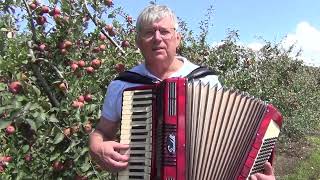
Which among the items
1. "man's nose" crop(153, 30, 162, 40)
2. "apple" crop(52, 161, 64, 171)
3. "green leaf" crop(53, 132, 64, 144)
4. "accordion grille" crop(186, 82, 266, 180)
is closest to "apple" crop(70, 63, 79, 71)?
"green leaf" crop(53, 132, 64, 144)

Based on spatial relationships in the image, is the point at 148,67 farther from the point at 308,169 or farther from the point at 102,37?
the point at 308,169

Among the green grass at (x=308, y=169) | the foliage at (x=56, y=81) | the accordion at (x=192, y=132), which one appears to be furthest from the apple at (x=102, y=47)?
the green grass at (x=308, y=169)

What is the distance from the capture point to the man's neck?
2370 mm

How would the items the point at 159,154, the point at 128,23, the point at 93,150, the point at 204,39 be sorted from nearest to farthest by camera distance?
the point at 159,154 → the point at 93,150 → the point at 128,23 → the point at 204,39

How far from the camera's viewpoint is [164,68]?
2383mm

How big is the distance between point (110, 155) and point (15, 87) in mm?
1013

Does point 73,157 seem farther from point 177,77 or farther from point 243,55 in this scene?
point 243,55

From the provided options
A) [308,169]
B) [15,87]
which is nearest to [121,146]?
[15,87]

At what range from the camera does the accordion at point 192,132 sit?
218 centimetres

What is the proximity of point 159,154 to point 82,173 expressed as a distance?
4.91ft

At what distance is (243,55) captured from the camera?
6211 mm

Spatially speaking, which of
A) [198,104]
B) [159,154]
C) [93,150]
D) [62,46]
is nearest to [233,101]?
[198,104]

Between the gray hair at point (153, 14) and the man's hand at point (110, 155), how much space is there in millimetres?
507

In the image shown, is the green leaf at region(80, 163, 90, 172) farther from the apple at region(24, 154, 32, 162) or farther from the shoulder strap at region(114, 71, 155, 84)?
the shoulder strap at region(114, 71, 155, 84)
